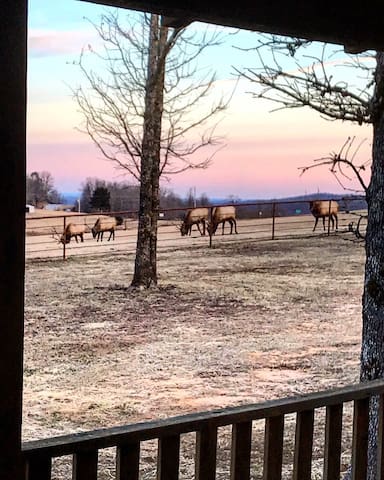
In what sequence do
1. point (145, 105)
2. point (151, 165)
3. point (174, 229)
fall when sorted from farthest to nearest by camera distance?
point (174, 229)
point (145, 105)
point (151, 165)

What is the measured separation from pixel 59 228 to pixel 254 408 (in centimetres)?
646

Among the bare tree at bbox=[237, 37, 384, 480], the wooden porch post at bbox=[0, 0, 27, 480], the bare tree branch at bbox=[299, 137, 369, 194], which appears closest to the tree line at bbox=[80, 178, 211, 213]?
the bare tree at bbox=[237, 37, 384, 480]

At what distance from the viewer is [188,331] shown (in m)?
7.00

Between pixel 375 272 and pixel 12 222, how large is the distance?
185 cm

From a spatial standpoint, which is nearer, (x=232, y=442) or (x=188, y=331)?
(x=232, y=442)

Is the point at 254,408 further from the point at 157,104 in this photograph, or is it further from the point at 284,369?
the point at 157,104

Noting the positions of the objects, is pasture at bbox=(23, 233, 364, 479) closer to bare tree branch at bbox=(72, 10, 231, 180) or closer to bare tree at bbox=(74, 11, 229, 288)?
bare tree at bbox=(74, 11, 229, 288)

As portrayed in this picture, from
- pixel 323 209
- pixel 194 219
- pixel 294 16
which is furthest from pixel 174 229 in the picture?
pixel 294 16

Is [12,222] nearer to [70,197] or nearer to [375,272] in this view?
[375,272]

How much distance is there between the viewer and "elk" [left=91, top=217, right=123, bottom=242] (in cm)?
770

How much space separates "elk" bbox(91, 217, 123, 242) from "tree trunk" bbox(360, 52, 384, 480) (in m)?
5.24

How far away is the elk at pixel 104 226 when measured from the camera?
7703 millimetres

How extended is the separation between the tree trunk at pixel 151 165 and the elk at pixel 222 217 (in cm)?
83

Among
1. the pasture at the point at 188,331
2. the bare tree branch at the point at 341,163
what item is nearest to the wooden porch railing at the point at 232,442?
the bare tree branch at the point at 341,163
